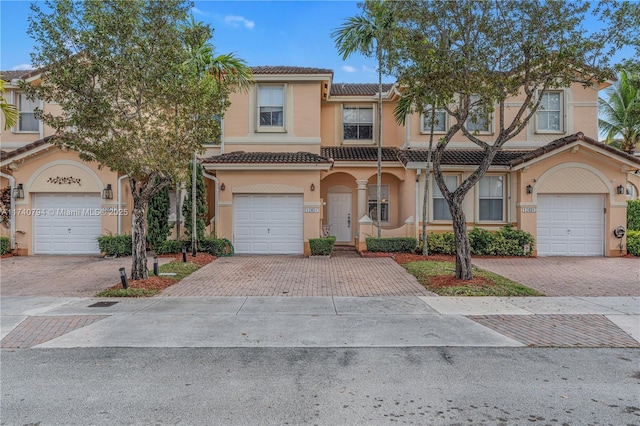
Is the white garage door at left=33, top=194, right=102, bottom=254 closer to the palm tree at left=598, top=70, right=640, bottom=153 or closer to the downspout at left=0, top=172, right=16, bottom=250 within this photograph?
the downspout at left=0, top=172, right=16, bottom=250

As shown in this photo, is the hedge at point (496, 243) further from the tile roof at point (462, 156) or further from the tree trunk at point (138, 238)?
the tree trunk at point (138, 238)

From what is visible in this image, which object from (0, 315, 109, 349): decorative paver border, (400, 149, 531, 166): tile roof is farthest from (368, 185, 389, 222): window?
(0, 315, 109, 349): decorative paver border

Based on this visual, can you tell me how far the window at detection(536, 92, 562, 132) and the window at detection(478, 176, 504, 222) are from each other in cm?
338

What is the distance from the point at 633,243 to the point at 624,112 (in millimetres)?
8079

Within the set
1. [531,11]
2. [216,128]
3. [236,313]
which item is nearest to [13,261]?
[216,128]

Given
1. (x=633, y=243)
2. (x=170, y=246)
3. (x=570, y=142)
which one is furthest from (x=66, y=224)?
(x=633, y=243)

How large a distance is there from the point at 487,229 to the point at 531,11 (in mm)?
8852

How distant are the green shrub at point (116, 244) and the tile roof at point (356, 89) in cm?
1104

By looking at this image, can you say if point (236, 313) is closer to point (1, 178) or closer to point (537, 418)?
point (537, 418)

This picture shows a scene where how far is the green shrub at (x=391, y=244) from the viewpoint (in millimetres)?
15398

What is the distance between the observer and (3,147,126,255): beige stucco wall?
15375mm

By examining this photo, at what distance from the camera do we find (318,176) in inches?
619

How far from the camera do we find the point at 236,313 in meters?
7.46

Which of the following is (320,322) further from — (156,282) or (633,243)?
(633,243)
